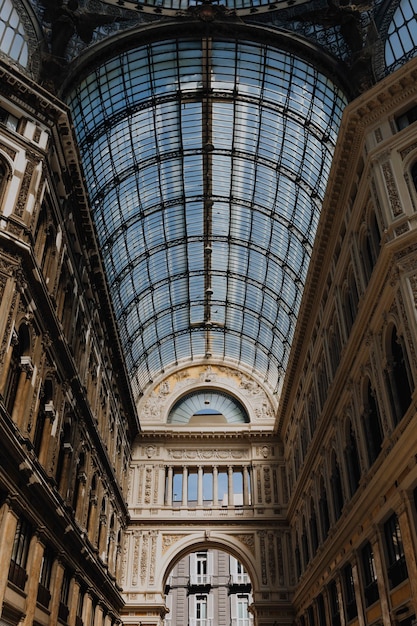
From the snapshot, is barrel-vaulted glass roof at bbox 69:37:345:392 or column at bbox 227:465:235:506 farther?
column at bbox 227:465:235:506

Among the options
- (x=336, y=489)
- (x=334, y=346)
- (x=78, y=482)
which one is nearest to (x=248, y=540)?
(x=336, y=489)

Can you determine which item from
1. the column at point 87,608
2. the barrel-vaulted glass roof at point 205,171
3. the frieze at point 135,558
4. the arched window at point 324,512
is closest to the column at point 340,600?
the arched window at point 324,512

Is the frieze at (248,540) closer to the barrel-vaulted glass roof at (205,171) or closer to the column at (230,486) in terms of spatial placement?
the column at (230,486)

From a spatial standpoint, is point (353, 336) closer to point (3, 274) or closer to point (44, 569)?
point (3, 274)

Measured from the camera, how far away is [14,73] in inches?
806

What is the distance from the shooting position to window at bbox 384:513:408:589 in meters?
17.5

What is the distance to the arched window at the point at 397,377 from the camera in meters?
18.1

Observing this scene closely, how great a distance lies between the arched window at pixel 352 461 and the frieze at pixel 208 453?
22702 mm

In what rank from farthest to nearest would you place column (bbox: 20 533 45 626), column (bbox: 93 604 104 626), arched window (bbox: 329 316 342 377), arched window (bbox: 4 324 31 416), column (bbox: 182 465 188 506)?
1. column (bbox: 182 465 188 506)
2. column (bbox: 93 604 104 626)
3. arched window (bbox: 329 316 342 377)
4. column (bbox: 20 533 45 626)
5. arched window (bbox: 4 324 31 416)

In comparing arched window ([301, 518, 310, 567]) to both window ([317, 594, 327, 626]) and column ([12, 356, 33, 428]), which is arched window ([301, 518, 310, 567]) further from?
column ([12, 356, 33, 428])

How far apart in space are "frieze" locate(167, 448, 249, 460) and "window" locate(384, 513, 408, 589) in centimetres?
2800

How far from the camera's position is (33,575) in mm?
19141

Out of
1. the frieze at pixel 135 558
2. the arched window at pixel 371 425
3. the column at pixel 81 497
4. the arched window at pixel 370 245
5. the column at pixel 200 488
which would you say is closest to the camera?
the arched window at pixel 370 245

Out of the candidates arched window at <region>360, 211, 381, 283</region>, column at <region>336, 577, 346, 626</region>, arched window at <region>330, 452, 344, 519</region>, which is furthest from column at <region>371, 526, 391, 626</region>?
arched window at <region>360, 211, 381, 283</region>
